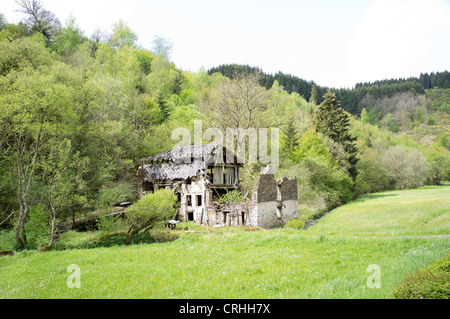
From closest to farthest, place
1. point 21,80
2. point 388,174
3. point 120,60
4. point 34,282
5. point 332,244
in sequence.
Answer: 1. point 34,282
2. point 332,244
3. point 21,80
4. point 120,60
5. point 388,174

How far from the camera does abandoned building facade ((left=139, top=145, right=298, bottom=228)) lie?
2803 centimetres

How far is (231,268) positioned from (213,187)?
18806mm

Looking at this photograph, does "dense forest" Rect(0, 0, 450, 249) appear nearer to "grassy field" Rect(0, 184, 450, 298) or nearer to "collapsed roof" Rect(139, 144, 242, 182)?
"collapsed roof" Rect(139, 144, 242, 182)

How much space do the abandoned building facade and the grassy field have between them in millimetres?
8728

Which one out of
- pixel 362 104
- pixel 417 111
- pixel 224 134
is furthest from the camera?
pixel 362 104

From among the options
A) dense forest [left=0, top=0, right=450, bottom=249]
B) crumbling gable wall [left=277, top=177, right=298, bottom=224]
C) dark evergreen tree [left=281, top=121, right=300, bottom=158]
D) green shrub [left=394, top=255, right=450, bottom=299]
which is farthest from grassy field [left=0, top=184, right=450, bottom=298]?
dark evergreen tree [left=281, top=121, right=300, bottom=158]

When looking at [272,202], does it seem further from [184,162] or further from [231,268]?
[231,268]

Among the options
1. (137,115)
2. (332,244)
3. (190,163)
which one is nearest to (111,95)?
(137,115)

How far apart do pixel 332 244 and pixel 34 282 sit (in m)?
14.2

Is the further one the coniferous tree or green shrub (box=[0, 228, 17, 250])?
the coniferous tree

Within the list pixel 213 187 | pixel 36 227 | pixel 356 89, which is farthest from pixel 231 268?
pixel 356 89

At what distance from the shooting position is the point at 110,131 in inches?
1261

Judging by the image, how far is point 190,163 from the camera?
33.3 metres
